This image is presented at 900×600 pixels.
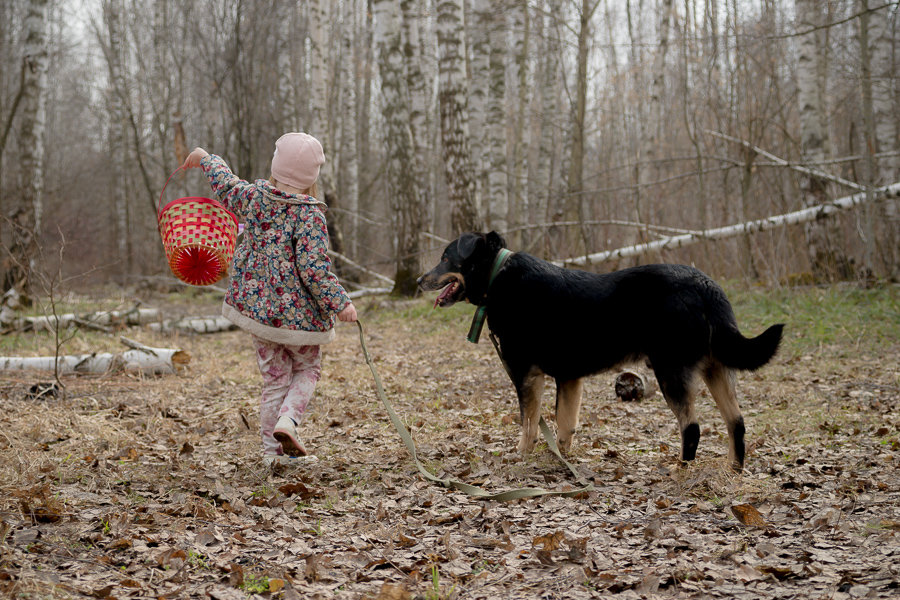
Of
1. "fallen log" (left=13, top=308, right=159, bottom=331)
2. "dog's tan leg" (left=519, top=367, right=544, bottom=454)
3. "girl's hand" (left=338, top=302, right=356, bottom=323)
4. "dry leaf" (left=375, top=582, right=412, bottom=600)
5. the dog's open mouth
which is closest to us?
"dry leaf" (left=375, top=582, right=412, bottom=600)

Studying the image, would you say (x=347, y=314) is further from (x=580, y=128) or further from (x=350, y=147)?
(x=350, y=147)

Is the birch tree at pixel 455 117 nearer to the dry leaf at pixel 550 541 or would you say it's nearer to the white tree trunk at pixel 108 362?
the white tree trunk at pixel 108 362

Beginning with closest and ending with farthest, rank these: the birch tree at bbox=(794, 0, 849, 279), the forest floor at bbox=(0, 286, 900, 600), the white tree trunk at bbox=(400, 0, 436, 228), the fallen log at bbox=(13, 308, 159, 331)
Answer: the forest floor at bbox=(0, 286, 900, 600) → the fallen log at bbox=(13, 308, 159, 331) → the birch tree at bbox=(794, 0, 849, 279) → the white tree trunk at bbox=(400, 0, 436, 228)

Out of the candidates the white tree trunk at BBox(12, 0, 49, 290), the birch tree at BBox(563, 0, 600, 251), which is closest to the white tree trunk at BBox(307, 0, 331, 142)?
the white tree trunk at BBox(12, 0, 49, 290)

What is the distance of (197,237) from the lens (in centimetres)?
423

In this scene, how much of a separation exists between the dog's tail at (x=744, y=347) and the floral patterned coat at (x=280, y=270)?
225 cm

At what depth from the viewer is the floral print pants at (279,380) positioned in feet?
14.6

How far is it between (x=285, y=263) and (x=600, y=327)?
201cm

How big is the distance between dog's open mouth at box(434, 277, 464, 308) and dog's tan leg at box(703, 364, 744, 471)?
1.67m

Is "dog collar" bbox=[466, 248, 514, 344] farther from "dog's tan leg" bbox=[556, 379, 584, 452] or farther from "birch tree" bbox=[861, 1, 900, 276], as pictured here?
"birch tree" bbox=[861, 1, 900, 276]

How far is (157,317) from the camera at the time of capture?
10992 mm

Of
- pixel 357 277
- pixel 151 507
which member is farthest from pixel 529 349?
pixel 357 277

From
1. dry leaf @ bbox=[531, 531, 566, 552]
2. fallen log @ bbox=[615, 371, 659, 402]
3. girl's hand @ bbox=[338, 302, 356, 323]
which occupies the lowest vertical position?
dry leaf @ bbox=[531, 531, 566, 552]

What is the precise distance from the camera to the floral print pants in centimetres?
445
